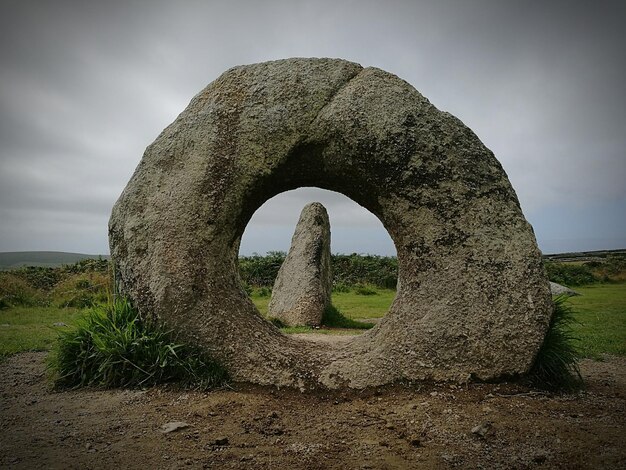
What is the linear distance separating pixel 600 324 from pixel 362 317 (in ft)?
20.0

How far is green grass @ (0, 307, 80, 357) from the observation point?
8355 millimetres

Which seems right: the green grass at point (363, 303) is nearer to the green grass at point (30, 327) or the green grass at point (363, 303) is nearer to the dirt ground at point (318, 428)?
the green grass at point (30, 327)

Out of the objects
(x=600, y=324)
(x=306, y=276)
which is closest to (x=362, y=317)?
(x=306, y=276)

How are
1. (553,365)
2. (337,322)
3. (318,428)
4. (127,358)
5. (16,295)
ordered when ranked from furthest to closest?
(16,295) → (337,322) → (127,358) → (553,365) → (318,428)

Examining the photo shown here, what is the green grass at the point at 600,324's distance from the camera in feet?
27.7

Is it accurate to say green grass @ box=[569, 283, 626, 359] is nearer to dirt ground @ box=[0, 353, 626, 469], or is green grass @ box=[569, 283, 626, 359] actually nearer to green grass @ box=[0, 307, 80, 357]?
dirt ground @ box=[0, 353, 626, 469]

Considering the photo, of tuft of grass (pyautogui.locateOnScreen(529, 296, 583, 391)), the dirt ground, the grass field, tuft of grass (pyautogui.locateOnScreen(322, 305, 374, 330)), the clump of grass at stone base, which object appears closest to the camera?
the dirt ground

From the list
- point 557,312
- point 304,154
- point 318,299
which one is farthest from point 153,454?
point 318,299

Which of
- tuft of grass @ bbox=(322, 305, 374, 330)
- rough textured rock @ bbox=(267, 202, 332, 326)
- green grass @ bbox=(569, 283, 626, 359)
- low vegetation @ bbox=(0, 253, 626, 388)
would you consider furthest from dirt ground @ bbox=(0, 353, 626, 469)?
tuft of grass @ bbox=(322, 305, 374, 330)

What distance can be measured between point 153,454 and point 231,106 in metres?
4.10

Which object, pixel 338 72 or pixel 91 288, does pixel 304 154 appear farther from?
pixel 91 288

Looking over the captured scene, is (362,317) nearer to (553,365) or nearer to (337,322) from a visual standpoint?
(337,322)

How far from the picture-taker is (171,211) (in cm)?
574

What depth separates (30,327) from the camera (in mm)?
10531
